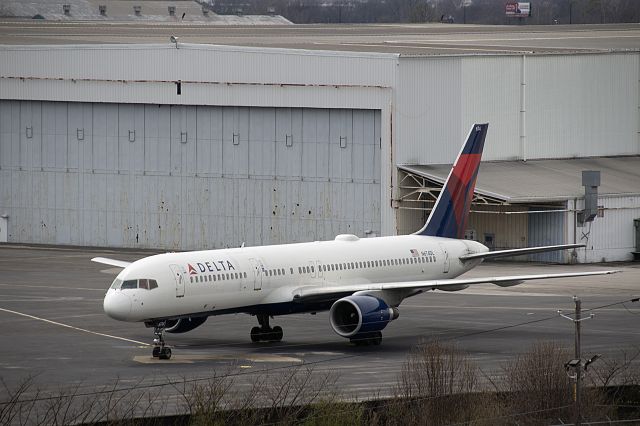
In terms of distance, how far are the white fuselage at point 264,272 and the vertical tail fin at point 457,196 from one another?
2.56ft

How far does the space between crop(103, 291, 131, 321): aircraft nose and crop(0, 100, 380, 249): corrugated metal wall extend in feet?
114

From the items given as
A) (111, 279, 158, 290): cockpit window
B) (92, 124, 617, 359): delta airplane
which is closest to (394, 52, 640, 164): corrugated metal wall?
(92, 124, 617, 359): delta airplane

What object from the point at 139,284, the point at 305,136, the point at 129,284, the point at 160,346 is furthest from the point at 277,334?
the point at 305,136

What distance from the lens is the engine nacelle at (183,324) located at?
52.2 metres

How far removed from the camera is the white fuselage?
49281 millimetres

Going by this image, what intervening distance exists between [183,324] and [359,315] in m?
6.07

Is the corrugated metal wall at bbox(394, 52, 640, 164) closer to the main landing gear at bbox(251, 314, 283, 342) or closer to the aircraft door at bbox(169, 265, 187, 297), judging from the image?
the main landing gear at bbox(251, 314, 283, 342)

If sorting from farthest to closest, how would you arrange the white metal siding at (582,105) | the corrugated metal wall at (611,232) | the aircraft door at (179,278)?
the white metal siding at (582,105), the corrugated metal wall at (611,232), the aircraft door at (179,278)

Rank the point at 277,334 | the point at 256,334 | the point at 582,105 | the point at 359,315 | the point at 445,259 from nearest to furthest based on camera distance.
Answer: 1. the point at 359,315
2. the point at 256,334
3. the point at 277,334
4. the point at 445,259
5. the point at 582,105

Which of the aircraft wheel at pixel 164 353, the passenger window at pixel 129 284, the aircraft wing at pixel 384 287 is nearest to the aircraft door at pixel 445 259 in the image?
the aircraft wing at pixel 384 287

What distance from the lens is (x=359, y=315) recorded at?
51.2 meters

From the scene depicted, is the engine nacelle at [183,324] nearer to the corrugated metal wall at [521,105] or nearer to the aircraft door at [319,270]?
the aircraft door at [319,270]

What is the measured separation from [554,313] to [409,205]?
21038 millimetres

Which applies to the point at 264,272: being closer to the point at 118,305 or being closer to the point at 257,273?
the point at 257,273
